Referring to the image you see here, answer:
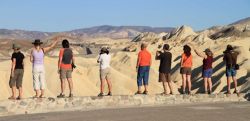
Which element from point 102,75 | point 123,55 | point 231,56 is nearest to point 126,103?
point 102,75

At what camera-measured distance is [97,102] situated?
1401 centimetres

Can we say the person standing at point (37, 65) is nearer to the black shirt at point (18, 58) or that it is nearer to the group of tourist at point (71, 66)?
the group of tourist at point (71, 66)

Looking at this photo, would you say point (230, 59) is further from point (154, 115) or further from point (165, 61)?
point (154, 115)

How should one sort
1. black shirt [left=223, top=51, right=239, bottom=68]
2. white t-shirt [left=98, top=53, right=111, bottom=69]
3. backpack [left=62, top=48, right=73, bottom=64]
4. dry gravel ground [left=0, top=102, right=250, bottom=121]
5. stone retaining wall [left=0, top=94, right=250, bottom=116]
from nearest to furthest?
dry gravel ground [left=0, top=102, right=250, bottom=121] < stone retaining wall [left=0, top=94, right=250, bottom=116] < backpack [left=62, top=48, right=73, bottom=64] < white t-shirt [left=98, top=53, right=111, bottom=69] < black shirt [left=223, top=51, right=239, bottom=68]

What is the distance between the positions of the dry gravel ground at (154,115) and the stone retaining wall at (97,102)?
0.70 m

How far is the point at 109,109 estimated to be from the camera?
1328cm

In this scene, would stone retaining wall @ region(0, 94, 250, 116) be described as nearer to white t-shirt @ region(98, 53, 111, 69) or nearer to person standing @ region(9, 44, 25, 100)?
person standing @ region(9, 44, 25, 100)

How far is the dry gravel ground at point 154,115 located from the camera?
11266 millimetres

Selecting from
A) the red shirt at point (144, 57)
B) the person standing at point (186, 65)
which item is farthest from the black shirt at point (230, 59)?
the red shirt at point (144, 57)

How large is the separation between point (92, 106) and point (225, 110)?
335cm

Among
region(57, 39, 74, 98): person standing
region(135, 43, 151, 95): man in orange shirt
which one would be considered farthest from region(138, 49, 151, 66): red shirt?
region(57, 39, 74, 98): person standing

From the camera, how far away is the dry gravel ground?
1127cm

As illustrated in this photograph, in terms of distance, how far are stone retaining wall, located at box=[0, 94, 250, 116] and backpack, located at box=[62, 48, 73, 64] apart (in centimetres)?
94

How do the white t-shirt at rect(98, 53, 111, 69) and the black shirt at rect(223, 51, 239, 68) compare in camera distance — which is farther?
the black shirt at rect(223, 51, 239, 68)
